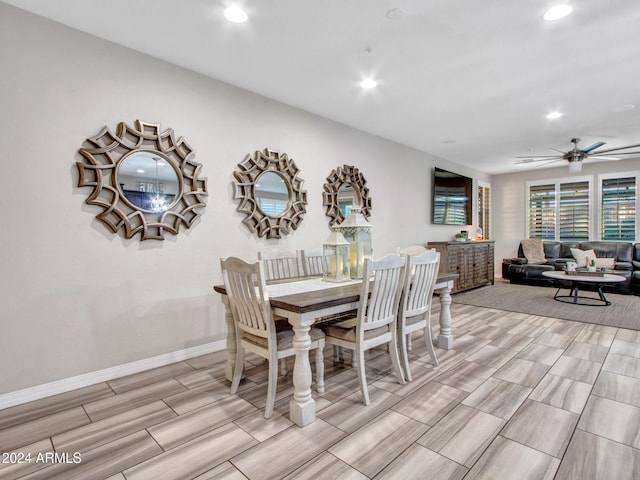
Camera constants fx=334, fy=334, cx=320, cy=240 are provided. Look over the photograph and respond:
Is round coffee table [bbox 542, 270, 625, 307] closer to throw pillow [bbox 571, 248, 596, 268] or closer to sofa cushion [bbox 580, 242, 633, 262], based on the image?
throw pillow [bbox 571, 248, 596, 268]

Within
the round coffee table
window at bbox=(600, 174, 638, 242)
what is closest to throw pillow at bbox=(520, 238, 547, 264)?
window at bbox=(600, 174, 638, 242)

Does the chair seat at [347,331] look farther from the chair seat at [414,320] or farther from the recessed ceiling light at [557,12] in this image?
the recessed ceiling light at [557,12]

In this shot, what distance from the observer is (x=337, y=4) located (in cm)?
224

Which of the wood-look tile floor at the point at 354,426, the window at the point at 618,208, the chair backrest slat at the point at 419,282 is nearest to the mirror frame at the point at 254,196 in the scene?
the wood-look tile floor at the point at 354,426

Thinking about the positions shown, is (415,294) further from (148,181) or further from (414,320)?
(148,181)

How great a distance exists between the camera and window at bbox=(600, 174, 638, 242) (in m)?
6.81

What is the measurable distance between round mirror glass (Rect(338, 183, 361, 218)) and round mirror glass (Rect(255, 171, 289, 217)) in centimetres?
98

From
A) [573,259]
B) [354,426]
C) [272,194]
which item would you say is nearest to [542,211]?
[573,259]

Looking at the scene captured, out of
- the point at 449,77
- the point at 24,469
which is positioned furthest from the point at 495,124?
the point at 24,469

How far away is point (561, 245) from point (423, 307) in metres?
6.34

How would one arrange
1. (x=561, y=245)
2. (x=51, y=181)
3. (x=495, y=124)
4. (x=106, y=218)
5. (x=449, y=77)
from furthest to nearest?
(x=561, y=245), (x=495, y=124), (x=449, y=77), (x=106, y=218), (x=51, y=181)

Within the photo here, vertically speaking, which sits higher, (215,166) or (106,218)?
(215,166)

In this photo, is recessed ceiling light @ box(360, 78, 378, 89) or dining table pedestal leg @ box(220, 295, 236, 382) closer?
dining table pedestal leg @ box(220, 295, 236, 382)

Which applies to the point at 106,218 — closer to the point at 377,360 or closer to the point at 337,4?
the point at 337,4
